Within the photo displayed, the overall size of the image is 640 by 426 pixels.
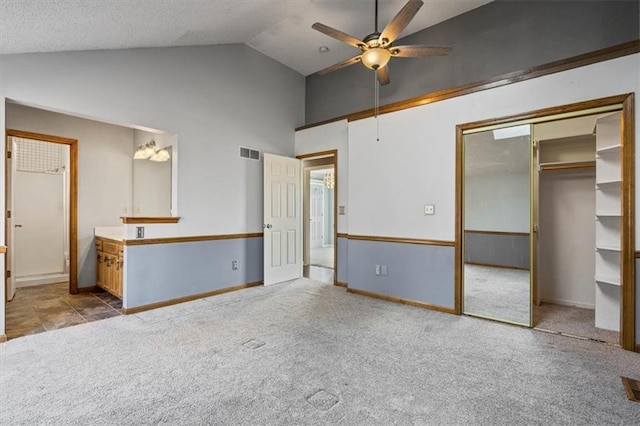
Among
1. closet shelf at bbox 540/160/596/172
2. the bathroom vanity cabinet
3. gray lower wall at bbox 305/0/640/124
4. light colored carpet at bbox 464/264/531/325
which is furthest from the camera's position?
the bathroom vanity cabinet

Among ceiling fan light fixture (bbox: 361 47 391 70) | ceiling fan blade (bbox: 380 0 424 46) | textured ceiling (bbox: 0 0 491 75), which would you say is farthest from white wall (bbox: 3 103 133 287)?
ceiling fan blade (bbox: 380 0 424 46)

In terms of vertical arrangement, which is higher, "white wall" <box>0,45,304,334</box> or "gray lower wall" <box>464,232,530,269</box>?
"white wall" <box>0,45,304,334</box>

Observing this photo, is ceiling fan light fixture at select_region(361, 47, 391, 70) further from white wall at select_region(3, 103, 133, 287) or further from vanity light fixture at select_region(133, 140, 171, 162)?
white wall at select_region(3, 103, 133, 287)

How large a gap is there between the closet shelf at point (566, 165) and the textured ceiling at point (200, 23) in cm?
216

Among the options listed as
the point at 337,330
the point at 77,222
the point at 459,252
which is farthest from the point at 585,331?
the point at 77,222

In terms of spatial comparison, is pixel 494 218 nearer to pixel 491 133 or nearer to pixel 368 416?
pixel 491 133

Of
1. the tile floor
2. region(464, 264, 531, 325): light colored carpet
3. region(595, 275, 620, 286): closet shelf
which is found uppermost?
region(595, 275, 620, 286): closet shelf

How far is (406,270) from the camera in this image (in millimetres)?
4031

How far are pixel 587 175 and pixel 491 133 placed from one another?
1.36 m

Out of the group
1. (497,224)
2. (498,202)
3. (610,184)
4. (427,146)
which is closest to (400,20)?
(427,146)

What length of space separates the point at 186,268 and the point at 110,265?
1.11 metres

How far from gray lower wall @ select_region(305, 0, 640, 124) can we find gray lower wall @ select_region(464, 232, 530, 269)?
1.97m

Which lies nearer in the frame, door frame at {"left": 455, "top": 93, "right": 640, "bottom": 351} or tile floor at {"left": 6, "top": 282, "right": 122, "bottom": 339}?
door frame at {"left": 455, "top": 93, "right": 640, "bottom": 351}

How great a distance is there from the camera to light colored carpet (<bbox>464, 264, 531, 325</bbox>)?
3.32m
